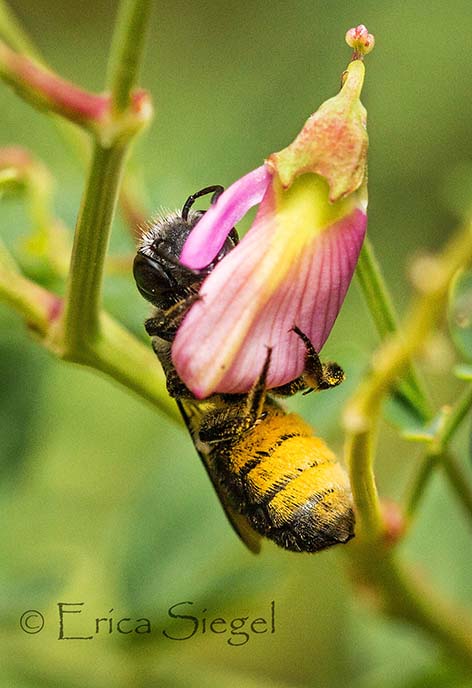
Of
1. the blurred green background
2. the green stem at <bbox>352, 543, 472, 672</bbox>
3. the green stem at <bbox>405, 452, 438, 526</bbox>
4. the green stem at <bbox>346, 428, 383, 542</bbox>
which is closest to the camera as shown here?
the green stem at <bbox>346, 428, 383, 542</bbox>

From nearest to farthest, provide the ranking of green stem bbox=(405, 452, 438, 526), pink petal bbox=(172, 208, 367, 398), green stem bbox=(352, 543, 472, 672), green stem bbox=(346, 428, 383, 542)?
pink petal bbox=(172, 208, 367, 398), green stem bbox=(346, 428, 383, 542), green stem bbox=(405, 452, 438, 526), green stem bbox=(352, 543, 472, 672)

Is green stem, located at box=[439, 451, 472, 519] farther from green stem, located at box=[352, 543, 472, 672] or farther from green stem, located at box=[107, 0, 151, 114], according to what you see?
green stem, located at box=[107, 0, 151, 114]

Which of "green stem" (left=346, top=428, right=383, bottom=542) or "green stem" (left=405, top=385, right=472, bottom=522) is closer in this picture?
→ "green stem" (left=346, top=428, right=383, bottom=542)

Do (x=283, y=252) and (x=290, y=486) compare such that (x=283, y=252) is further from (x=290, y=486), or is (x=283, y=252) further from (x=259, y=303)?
(x=290, y=486)

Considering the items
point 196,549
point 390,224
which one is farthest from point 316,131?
point 390,224

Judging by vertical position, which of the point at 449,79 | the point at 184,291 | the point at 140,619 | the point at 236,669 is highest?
the point at 184,291

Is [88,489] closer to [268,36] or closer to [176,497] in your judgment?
[176,497]

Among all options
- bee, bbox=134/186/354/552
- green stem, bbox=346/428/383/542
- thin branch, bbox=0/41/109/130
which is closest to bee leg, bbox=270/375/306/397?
bee, bbox=134/186/354/552

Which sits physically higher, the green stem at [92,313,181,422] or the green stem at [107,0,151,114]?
the green stem at [107,0,151,114]
